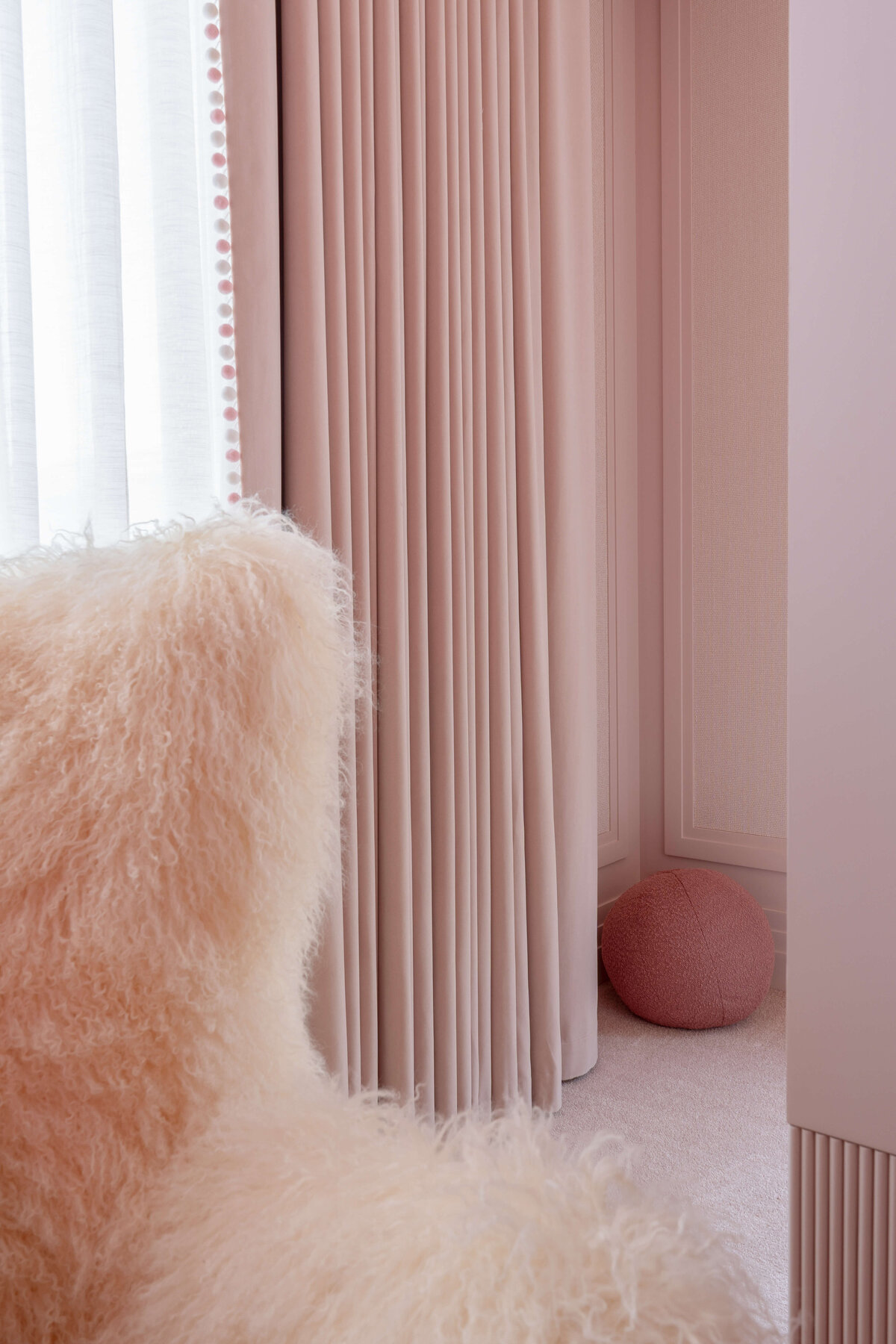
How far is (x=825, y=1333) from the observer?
90 centimetres

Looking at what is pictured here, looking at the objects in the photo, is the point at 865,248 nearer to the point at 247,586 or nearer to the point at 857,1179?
the point at 247,586

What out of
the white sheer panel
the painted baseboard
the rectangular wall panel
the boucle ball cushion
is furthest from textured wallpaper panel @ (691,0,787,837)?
the white sheer panel

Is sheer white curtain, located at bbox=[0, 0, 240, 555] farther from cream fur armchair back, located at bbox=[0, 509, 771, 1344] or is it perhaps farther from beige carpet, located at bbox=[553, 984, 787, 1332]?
beige carpet, located at bbox=[553, 984, 787, 1332]

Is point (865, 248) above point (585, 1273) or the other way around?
above

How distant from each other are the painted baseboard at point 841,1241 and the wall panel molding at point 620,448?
1700 mm

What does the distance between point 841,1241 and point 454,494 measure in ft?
3.95

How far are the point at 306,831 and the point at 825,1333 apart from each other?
0.68m

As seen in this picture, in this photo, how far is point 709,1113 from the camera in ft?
6.31

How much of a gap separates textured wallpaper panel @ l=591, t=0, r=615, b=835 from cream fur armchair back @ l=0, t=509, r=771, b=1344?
1.94 metres

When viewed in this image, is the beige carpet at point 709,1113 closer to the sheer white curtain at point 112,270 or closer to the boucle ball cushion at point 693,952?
the boucle ball cushion at point 693,952

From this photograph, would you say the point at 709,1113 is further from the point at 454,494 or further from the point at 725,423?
the point at 725,423

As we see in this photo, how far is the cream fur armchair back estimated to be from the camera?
19.5 inches

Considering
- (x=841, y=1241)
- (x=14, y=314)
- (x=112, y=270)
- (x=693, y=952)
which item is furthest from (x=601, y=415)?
(x=841, y=1241)

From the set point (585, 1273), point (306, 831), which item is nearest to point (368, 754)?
point (306, 831)
